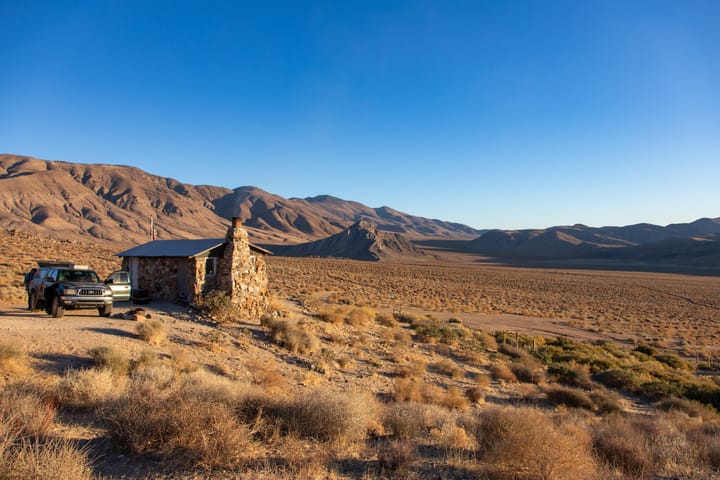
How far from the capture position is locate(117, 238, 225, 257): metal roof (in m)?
18.5

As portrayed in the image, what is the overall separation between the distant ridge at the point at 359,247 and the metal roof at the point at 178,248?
97.8m

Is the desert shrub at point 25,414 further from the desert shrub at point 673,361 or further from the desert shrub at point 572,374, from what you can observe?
the desert shrub at point 673,361

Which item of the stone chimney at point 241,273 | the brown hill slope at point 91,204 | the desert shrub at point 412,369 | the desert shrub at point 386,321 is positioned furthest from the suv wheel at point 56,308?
the brown hill slope at point 91,204

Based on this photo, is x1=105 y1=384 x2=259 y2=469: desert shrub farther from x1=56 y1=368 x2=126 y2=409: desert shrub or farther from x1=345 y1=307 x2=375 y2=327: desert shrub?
x1=345 y1=307 x2=375 y2=327: desert shrub

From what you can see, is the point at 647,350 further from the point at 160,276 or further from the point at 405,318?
the point at 160,276

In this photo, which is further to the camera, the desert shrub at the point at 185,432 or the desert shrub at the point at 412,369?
the desert shrub at the point at 412,369

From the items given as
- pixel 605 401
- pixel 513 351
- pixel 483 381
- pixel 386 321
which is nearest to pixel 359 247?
pixel 386 321

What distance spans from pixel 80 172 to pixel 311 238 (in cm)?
8782

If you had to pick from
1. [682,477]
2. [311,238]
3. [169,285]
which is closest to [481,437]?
[682,477]

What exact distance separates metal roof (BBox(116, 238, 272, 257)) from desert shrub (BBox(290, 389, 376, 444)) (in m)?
12.3

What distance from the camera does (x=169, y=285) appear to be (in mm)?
20016

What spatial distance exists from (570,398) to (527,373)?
340cm

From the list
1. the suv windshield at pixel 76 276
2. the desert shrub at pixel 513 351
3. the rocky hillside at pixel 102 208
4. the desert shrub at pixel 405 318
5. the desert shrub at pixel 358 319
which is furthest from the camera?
the rocky hillside at pixel 102 208

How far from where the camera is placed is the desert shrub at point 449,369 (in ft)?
53.4
